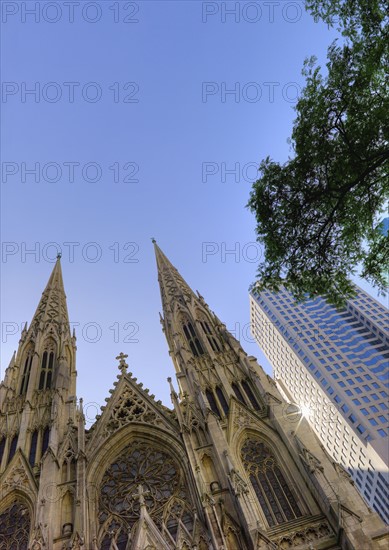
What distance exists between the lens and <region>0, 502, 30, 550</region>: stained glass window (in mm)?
18406

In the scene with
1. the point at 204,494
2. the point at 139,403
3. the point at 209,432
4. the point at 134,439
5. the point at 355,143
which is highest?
the point at 139,403

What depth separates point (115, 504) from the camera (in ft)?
65.1

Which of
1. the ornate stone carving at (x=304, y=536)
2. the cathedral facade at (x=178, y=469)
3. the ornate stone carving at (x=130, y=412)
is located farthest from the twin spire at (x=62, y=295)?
the ornate stone carving at (x=304, y=536)

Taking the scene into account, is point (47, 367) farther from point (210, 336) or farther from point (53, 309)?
point (210, 336)

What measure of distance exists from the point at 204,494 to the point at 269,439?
4.87m

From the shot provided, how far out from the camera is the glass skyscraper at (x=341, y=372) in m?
47.2

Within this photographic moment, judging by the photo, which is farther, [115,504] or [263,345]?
[263,345]

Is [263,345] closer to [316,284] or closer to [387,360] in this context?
[387,360]

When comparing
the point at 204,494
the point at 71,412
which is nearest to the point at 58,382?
the point at 71,412

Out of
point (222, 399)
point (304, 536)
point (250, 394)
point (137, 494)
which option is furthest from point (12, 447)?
point (304, 536)

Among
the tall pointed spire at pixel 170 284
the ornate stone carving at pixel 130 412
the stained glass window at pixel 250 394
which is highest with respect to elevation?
the tall pointed spire at pixel 170 284

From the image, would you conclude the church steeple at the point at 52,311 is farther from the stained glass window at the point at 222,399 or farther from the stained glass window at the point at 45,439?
the stained glass window at the point at 222,399

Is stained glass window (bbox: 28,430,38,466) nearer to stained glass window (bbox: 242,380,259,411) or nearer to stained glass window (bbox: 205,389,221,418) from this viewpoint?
stained glass window (bbox: 205,389,221,418)

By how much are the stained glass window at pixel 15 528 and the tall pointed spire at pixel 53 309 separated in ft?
49.1
